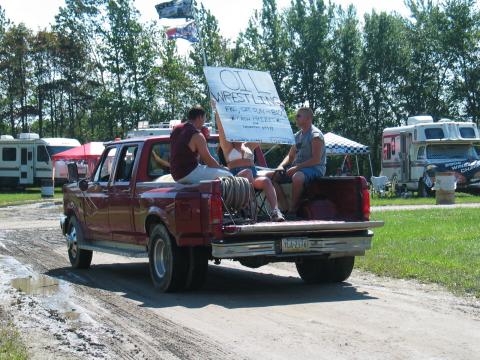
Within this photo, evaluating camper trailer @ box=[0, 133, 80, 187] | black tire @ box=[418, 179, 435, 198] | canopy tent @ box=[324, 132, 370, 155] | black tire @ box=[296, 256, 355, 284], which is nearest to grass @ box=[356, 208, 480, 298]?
black tire @ box=[296, 256, 355, 284]

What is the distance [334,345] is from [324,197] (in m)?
3.95

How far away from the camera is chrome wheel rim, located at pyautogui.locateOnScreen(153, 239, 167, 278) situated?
9.24m

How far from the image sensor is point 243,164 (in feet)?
31.8

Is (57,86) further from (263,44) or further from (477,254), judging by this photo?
(477,254)

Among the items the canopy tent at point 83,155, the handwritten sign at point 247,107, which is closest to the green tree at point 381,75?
the canopy tent at point 83,155

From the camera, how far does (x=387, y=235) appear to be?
48.5 feet

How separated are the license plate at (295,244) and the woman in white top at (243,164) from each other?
0.48 m

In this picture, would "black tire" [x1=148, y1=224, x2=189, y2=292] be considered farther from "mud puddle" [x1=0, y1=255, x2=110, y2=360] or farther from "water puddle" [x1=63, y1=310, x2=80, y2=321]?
"water puddle" [x1=63, y1=310, x2=80, y2=321]

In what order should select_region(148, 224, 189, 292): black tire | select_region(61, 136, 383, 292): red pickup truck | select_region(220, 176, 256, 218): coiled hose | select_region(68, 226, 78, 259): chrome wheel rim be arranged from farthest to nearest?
select_region(68, 226, 78, 259): chrome wheel rim, select_region(148, 224, 189, 292): black tire, select_region(220, 176, 256, 218): coiled hose, select_region(61, 136, 383, 292): red pickup truck

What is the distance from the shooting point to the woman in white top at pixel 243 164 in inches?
362

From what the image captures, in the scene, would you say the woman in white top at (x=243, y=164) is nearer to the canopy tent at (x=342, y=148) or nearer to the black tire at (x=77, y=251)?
the black tire at (x=77, y=251)

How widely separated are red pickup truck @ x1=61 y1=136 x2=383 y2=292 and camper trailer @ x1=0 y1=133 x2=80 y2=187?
3395 cm

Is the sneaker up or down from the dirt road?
up

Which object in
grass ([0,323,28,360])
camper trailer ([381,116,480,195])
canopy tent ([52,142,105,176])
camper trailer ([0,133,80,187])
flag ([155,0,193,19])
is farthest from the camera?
camper trailer ([0,133,80,187])
